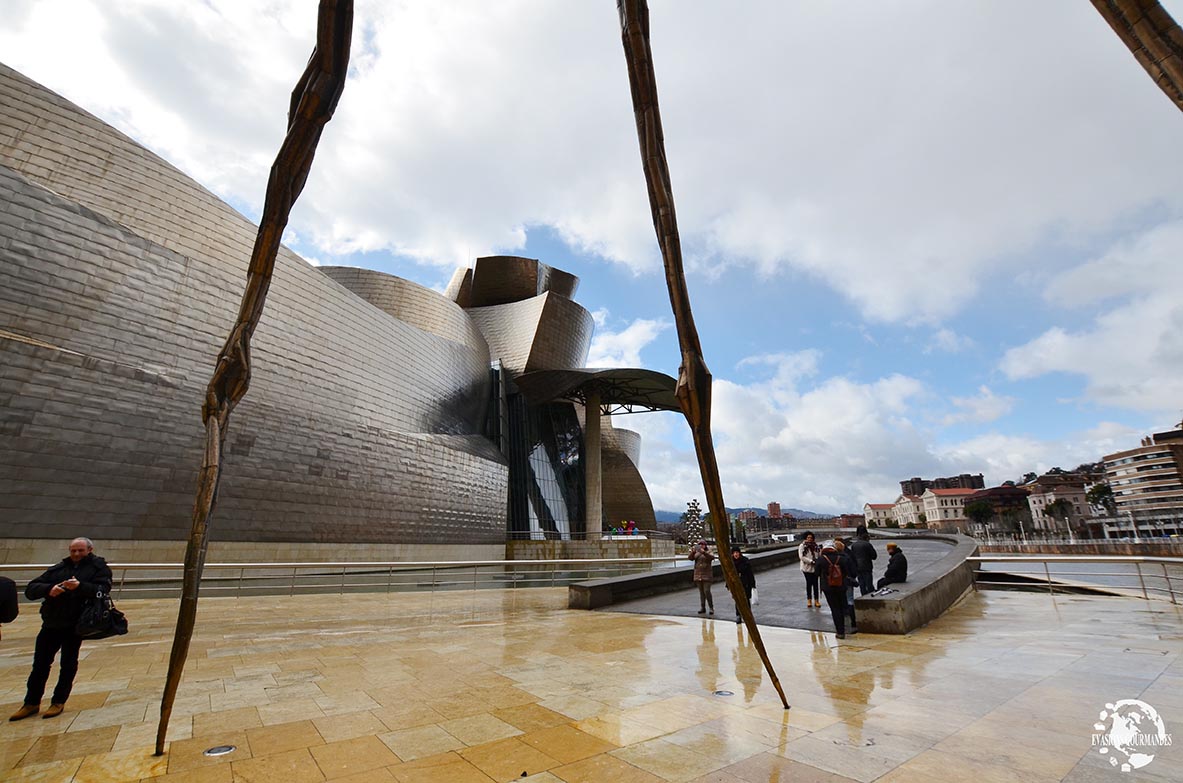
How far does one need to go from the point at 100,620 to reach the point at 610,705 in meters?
3.88

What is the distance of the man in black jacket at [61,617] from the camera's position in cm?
389

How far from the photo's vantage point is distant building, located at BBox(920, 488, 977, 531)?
116 m

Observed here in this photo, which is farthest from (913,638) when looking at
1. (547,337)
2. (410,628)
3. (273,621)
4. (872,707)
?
(547,337)

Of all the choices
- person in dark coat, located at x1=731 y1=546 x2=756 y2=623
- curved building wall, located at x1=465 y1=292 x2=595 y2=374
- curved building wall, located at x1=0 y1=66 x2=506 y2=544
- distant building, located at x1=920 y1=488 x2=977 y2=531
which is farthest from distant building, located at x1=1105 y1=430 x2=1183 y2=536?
curved building wall, located at x1=0 y1=66 x2=506 y2=544

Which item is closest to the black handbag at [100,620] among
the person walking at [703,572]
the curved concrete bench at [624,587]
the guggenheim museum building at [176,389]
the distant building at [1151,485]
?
the person walking at [703,572]

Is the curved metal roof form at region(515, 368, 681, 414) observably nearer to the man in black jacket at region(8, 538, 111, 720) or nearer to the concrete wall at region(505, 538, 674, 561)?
the concrete wall at region(505, 538, 674, 561)

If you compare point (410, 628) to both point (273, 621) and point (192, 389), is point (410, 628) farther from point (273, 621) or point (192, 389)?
point (192, 389)

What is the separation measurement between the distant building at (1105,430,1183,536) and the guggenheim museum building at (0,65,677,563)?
9374 centimetres

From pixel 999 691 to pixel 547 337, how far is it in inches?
1333

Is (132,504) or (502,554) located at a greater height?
(132,504)

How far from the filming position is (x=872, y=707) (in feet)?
12.8

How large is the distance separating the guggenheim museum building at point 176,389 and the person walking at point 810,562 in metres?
16.2

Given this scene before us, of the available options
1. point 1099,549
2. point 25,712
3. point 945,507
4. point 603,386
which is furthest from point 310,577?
point 945,507

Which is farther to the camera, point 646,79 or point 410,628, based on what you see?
point 410,628
